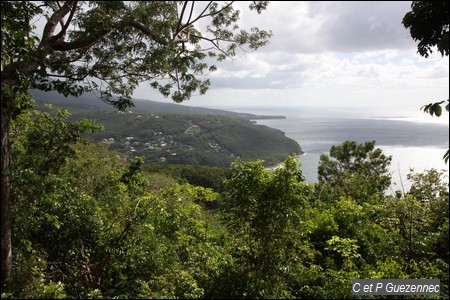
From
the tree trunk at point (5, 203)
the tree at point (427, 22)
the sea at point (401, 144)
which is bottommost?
the sea at point (401, 144)

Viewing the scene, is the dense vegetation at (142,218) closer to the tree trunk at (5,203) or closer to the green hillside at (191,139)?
the tree trunk at (5,203)

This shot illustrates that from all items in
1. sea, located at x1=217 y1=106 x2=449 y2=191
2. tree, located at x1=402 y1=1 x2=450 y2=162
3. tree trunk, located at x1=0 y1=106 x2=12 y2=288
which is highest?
tree, located at x1=402 y1=1 x2=450 y2=162

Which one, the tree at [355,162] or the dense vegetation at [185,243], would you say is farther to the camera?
the tree at [355,162]

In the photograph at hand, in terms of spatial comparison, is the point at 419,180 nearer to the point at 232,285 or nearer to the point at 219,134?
the point at 232,285

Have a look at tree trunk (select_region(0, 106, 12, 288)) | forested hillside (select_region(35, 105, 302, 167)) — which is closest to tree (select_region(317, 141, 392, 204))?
tree trunk (select_region(0, 106, 12, 288))

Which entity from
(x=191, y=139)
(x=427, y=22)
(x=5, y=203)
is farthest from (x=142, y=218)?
(x=191, y=139)

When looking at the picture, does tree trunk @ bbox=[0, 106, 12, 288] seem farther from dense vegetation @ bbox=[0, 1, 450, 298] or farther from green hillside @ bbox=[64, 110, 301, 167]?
Answer: green hillside @ bbox=[64, 110, 301, 167]

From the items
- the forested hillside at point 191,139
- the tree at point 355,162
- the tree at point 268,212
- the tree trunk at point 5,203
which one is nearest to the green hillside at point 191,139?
the forested hillside at point 191,139

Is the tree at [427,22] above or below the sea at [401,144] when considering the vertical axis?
above
